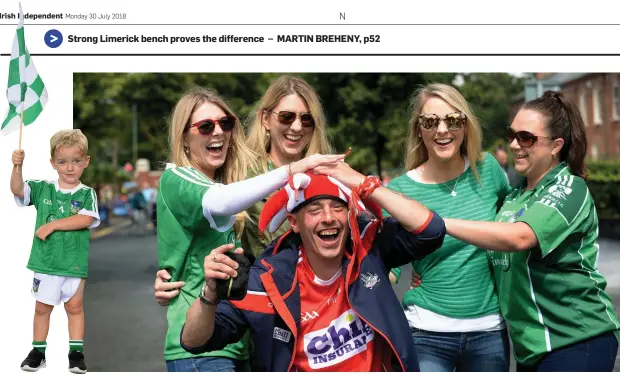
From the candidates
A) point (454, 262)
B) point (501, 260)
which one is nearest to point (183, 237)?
point (454, 262)

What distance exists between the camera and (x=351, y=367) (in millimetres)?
2814

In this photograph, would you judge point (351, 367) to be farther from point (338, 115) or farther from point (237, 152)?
point (338, 115)

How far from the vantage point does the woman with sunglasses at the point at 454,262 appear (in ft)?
10.8

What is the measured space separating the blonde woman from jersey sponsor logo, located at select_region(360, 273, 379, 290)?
0.81 m

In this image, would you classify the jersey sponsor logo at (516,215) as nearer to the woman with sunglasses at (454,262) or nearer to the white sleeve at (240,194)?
the woman with sunglasses at (454,262)

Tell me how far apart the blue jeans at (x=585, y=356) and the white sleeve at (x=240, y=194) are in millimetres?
1274

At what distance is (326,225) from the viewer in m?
2.86

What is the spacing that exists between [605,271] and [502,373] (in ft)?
29.1

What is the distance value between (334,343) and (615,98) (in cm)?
3102

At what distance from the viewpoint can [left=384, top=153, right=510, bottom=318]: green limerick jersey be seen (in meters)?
3.30
